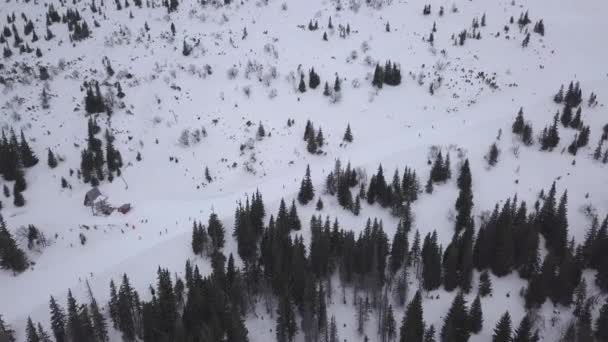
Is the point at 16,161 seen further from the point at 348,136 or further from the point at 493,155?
the point at 493,155

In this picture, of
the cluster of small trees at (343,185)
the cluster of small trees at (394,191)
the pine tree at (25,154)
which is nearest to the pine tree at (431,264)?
the cluster of small trees at (394,191)

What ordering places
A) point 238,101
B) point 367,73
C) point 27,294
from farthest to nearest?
point 367,73, point 238,101, point 27,294

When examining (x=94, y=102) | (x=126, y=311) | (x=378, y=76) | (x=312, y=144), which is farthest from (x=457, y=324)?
(x=94, y=102)

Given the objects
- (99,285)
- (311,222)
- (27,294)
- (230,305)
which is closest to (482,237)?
(311,222)

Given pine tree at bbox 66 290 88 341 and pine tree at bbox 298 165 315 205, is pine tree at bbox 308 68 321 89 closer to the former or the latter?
pine tree at bbox 298 165 315 205

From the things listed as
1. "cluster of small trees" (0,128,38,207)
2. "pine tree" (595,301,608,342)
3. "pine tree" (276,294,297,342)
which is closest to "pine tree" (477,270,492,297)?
"pine tree" (595,301,608,342)

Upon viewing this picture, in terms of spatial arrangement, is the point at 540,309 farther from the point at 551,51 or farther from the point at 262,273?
the point at 551,51
